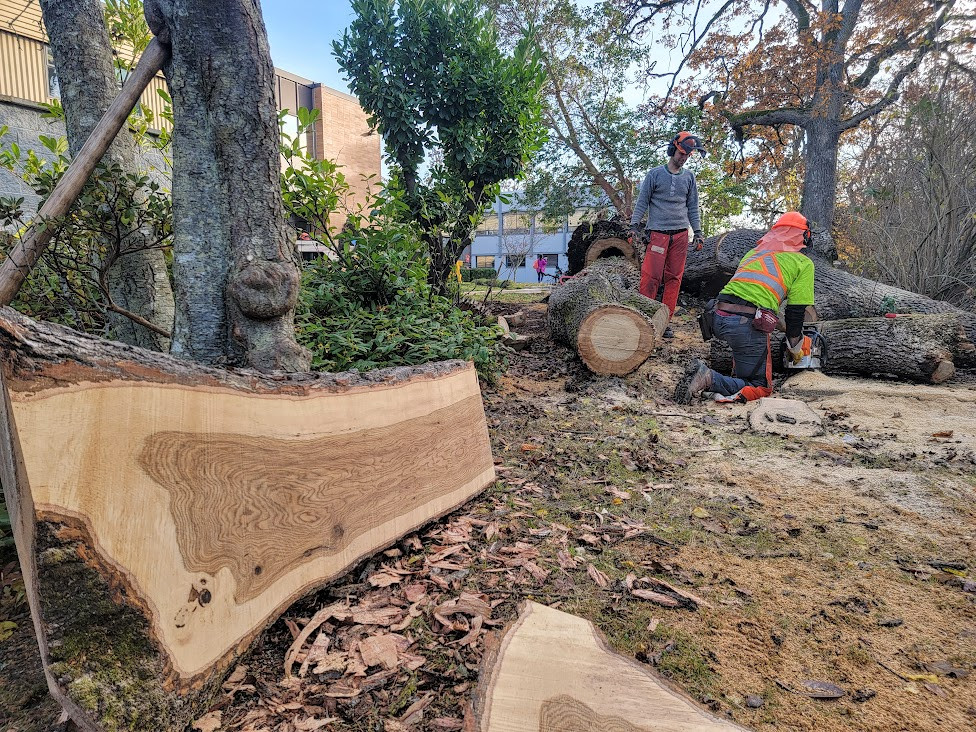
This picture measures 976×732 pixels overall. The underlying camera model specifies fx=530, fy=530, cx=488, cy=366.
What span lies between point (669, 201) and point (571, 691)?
6.07m

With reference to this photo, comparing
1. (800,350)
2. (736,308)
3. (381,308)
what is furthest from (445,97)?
(800,350)

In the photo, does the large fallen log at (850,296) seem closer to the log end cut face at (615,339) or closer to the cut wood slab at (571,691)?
the log end cut face at (615,339)

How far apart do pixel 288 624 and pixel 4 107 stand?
1014cm

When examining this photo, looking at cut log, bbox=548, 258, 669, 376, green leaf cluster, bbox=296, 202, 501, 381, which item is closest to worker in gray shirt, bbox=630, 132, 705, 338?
cut log, bbox=548, 258, 669, 376

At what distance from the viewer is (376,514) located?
6.48 ft

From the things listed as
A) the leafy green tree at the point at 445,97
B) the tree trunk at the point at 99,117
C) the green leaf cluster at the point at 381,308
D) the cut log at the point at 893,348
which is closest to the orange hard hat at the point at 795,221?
the cut log at the point at 893,348

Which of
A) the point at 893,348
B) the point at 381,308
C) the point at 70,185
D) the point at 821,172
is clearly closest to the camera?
the point at 70,185

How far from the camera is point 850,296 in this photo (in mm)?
6859

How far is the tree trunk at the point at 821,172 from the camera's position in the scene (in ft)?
37.4

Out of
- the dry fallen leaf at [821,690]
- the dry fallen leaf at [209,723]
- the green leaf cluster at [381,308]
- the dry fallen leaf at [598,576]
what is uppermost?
the green leaf cluster at [381,308]

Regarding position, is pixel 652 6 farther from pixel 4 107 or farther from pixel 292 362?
pixel 292 362

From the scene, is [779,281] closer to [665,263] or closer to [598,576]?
[665,263]

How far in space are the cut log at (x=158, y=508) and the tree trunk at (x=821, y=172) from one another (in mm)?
12531

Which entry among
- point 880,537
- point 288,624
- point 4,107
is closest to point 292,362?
point 288,624
